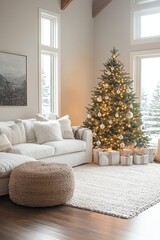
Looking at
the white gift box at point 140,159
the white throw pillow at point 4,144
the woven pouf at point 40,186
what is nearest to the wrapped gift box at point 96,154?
the white gift box at point 140,159

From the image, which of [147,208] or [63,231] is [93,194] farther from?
[63,231]

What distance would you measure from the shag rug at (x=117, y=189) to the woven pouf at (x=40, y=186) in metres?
0.22

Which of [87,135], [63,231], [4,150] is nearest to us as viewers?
[63,231]

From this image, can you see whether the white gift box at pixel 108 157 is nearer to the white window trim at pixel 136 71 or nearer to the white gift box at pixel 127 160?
the white gift box at pixel 127 160

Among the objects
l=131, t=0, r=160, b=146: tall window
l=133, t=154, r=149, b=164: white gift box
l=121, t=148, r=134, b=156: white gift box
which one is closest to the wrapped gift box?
l=121, t=148, r=134, b=156: white gift box

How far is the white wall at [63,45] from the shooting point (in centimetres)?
604

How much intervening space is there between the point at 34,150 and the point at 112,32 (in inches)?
159

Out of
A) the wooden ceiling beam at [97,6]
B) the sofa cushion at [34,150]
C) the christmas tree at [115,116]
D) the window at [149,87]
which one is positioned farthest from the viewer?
the wooden ceiling beam at [97,6]

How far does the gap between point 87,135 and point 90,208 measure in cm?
276

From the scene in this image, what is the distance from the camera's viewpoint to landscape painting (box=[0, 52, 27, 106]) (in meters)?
5.86

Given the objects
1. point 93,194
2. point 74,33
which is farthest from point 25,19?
point 93,194

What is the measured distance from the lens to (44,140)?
5.62 m

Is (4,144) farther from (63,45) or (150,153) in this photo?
(63,45)

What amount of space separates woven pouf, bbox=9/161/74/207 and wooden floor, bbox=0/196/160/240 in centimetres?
10
